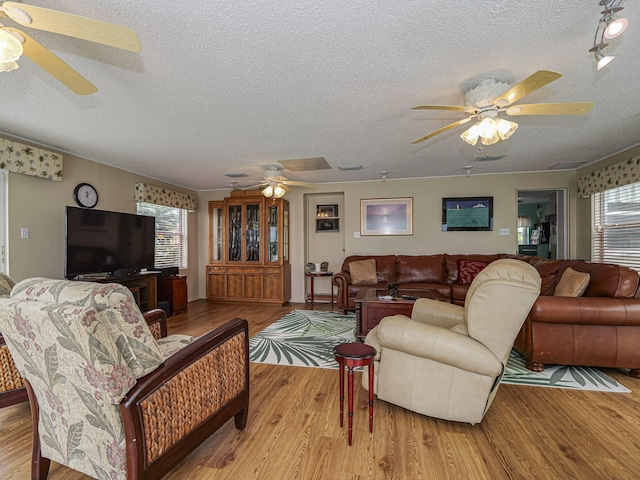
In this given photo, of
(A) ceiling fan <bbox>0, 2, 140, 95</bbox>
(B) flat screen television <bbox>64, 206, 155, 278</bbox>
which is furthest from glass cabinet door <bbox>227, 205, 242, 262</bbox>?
(A) ceiling fan <bbox>0, 2, 140, 95</bbox>

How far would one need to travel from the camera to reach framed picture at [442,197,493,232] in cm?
524

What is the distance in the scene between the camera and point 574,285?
2855 mm

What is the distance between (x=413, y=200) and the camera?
5.52 metres

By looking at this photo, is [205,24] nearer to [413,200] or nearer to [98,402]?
[98,402]

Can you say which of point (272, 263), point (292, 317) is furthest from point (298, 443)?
point (272, 263)

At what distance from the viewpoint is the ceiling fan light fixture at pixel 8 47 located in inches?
49.0

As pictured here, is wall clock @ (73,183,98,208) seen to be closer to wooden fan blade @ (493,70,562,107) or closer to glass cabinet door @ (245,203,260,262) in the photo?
glass cabinet door @ (245,203,260,262)

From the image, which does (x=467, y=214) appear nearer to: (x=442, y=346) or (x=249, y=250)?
(x=249, y=250)

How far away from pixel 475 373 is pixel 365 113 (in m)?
2.17

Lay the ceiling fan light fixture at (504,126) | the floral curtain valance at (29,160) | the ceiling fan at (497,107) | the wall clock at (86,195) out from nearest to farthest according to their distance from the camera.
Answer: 1. the ceiling fan at (497,107)
2. the ceiling fan light fixture at (504,126)
3. the floral curtain valance at (29,160)
4. the wall clock at (86,195)

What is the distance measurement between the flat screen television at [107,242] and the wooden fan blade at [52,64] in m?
2.44

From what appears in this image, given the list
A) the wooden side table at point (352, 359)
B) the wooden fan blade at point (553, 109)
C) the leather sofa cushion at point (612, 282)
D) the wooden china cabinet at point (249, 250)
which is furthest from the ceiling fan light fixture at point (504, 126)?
the wooden china cabinet at point (249, 250)

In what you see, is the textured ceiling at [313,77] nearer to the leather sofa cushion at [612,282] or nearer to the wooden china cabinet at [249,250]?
the leather sofa cushion at [612,282]

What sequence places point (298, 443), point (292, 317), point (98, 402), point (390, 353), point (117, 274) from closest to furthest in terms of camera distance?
1. point (98, 402)
2. point (298, 443)
3. point (390, 353)
4. point (117, 274)
5. point (292, 317)
